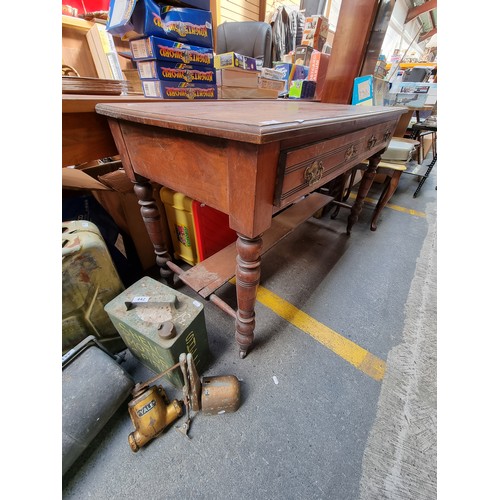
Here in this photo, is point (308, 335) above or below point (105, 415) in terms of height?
below

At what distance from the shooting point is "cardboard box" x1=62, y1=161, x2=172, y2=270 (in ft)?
3.24

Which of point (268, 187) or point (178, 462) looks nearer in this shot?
point (268, 187)

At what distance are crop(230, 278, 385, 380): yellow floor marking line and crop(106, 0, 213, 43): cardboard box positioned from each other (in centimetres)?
109

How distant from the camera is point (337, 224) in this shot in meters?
1.81

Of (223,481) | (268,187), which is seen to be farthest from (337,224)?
(223,481)

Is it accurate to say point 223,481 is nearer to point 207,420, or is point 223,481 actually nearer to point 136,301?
point 207,420

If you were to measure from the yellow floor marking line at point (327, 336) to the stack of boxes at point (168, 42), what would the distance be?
98 cm

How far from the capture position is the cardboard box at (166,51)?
736 mm

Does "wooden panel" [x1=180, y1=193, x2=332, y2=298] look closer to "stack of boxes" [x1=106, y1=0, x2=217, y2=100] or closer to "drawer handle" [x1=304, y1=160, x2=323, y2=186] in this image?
"drawer handle" [x1=304, y1=160, x2=323, y2=186]

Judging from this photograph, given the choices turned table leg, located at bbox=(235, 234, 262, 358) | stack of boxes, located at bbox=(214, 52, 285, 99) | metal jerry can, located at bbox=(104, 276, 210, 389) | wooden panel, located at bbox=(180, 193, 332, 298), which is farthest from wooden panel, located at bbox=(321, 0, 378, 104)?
metal jerry can, located at bbox=(104, 276, 210, 389)

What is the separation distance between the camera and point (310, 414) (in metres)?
0.74

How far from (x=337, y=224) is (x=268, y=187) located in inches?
58.1

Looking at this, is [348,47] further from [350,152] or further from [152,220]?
[152,220]

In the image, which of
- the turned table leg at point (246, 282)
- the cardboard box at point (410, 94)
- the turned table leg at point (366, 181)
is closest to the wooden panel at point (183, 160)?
the turned table leg at point (246, 282)
